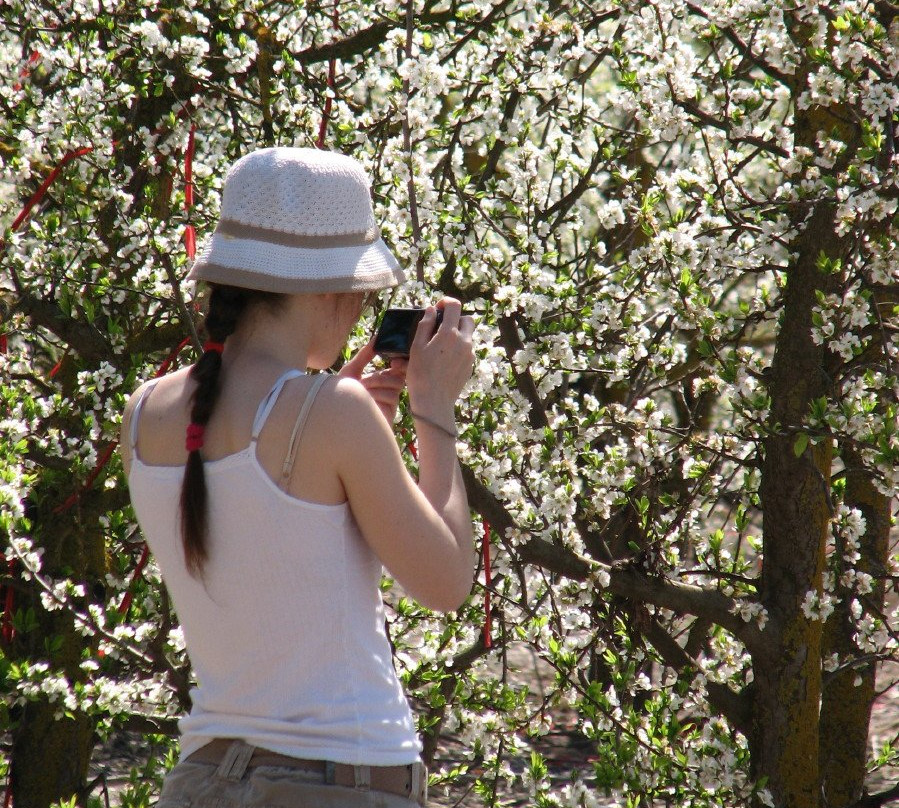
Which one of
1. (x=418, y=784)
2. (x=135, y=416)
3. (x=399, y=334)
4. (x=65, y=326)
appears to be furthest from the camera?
(x=65, y=326)

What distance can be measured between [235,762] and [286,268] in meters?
0.68

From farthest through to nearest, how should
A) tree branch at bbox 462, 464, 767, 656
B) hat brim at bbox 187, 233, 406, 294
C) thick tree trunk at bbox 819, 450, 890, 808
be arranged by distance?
thick tree trunk at bbox 819, 450, 890, 808 → tree branch at bbox 462, 464, 767, 656 → hat brim at bbox 187, 233, 406, 294

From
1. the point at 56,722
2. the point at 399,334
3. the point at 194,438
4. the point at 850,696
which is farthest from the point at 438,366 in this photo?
the point at 56,722

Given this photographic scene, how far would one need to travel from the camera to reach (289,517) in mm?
1448

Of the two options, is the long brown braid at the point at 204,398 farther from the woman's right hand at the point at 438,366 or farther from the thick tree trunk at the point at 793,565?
the thick tree trunk at the point at 793,565

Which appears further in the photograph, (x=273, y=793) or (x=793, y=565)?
(x=793, y=565)

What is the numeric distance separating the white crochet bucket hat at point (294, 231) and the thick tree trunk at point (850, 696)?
215 cm

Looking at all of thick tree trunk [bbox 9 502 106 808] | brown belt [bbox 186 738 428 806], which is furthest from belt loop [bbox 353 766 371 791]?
thick tree trunk [bbox 9 502 106 808]

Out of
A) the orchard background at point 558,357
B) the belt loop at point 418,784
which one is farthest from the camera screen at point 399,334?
the orchard background at point 558,357

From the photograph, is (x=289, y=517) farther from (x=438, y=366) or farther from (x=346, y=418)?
(x=438, y=366)

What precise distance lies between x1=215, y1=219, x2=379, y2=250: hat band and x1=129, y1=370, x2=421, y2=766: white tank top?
20 centimetres

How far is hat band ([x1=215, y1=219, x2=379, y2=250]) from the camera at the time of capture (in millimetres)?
1572

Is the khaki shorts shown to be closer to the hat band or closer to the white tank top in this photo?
the white tank top

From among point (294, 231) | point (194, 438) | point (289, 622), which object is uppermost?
point (294, 231)
